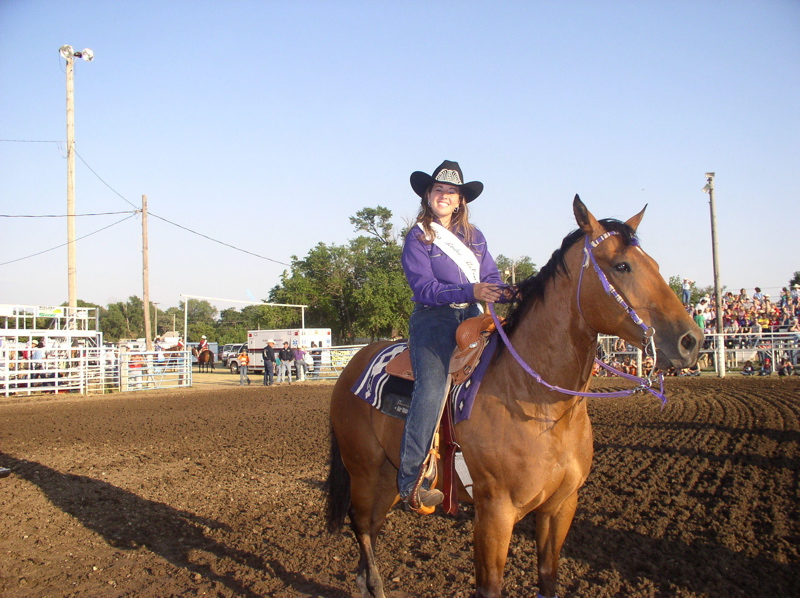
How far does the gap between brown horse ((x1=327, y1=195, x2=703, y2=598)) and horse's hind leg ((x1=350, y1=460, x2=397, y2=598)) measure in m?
0.75

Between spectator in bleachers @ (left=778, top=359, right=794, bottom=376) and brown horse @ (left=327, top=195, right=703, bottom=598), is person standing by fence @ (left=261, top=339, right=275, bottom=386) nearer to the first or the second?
spectator in bleachers @ (left=778, top=359, right=794, bottom=376)

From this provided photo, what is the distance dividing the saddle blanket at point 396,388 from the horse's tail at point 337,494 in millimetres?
821

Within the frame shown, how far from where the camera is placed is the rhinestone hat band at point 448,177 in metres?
3.32

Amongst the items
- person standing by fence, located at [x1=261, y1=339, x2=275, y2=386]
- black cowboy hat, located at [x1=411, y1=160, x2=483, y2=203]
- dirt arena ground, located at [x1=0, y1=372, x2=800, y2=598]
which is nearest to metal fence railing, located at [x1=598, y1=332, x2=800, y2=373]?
dirt arena ground, located at [x1=0, y1=372, x2=800, y2=598]

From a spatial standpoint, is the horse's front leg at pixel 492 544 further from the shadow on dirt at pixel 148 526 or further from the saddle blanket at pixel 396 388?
the shadow on dirt at pixel 148 526


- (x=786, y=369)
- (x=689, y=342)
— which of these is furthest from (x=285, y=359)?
(x=689, y=342)

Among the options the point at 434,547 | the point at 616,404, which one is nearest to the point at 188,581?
the point at 434,547

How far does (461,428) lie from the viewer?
2.82m

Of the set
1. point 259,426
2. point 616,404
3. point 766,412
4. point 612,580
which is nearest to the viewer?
point 612,580

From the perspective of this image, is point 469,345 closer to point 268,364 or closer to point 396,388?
point 396,388

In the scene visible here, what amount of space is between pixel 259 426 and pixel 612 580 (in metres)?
8.47

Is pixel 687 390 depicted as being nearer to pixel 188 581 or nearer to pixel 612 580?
pixel 612 580

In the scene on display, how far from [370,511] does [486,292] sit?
6.03 feet

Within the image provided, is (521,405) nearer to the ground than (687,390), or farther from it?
farther from it
